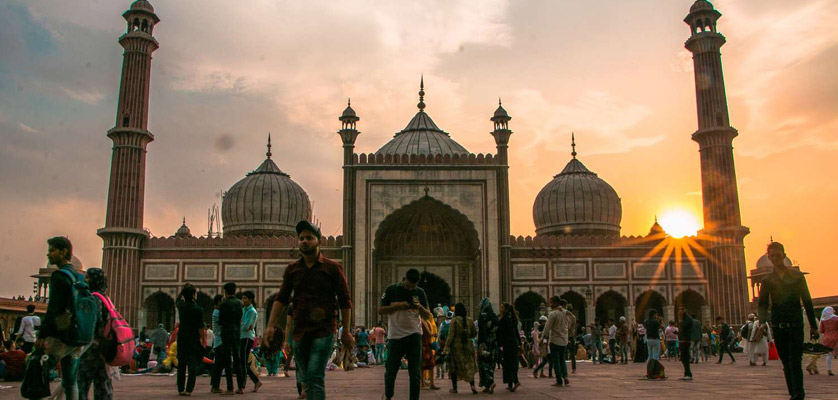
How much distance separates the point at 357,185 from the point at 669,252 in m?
12.5

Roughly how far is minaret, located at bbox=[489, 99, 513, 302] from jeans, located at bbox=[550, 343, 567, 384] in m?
17.8

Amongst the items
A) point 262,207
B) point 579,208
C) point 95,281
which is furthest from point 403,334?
point 579,208

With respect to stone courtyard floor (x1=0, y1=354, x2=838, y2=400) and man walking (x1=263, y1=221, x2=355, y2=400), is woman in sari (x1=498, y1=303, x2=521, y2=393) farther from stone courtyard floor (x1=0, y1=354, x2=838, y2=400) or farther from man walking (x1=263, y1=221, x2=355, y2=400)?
man walking (x1=263, y1=221, x2=355, y2=400)

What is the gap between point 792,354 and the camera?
695 centimetres

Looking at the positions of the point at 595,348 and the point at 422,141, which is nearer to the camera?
the point at 595,348

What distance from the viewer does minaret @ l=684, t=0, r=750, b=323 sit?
2920 centimetres

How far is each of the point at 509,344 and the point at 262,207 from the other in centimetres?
2805

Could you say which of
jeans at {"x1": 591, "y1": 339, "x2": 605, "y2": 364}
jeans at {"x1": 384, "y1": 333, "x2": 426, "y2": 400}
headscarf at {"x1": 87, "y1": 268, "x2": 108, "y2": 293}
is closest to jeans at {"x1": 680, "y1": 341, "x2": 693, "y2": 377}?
jeans at {"x1": 384, "y1": 333, "x2": 426, "y2": 400}

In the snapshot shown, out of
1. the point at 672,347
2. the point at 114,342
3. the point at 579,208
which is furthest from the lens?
the point at 579,208

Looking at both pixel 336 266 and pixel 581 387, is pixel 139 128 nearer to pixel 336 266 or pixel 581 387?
pixel 581 387

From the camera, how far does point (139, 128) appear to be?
1176 inches

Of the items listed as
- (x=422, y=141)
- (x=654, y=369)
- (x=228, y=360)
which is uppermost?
(x=422, y=141)

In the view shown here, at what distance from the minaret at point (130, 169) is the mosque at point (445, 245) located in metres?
0.05

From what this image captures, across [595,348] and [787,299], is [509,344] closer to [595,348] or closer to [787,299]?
[787,299]
